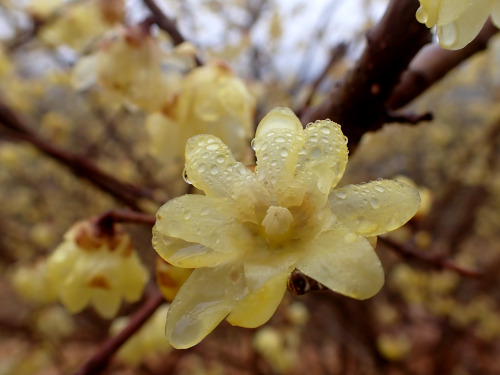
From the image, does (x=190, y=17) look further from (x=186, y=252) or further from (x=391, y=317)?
(x=186, y=252)

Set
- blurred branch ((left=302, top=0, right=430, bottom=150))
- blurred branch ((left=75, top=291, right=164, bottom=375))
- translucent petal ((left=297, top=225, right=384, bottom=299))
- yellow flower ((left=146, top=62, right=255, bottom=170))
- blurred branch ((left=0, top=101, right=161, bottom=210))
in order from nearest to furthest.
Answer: translucent petal ((left=297, top=225, right=384, bottom=299)) < blurred branch ((left=302, top=0, right=430, bottom=150)) < blurred branch ((left=75, top=291, right=164, bottom=375)) < yellow flower ((left=146, top=62, right=255, bottom=170)) < blurred branch ((left=0, top=101, right=161, bottom=210))

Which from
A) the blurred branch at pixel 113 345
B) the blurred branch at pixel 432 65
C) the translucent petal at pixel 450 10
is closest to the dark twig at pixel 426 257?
the blurred branch at pixel 432 65

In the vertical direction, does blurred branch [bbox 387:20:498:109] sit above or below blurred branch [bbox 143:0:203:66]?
below

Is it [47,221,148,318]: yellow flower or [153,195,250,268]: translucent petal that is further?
[47,221,148,318]: yellow flower

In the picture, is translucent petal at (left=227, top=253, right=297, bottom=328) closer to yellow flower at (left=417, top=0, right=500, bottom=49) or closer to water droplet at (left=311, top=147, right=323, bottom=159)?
water droplet at (left=311, top=147, right=323, bottom=159)

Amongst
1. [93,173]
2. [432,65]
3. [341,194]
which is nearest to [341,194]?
[341,194]

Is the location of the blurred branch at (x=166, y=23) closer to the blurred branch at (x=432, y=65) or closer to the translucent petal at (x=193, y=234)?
the blurred branch at (x=432, y=65)

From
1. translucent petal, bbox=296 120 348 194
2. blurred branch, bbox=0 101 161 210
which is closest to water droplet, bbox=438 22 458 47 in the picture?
translucent petal, bbox=296 120 348 194
